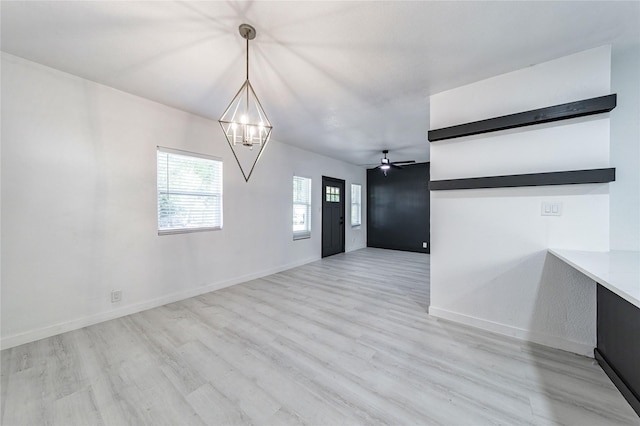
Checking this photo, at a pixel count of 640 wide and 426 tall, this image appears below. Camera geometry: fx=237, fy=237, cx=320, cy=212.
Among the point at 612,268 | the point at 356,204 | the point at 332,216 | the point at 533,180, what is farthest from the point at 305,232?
the point at 612,268

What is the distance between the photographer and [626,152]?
81.8 inches

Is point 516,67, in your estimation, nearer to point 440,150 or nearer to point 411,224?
point 440,150

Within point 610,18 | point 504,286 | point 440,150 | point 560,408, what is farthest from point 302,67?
point 560,408

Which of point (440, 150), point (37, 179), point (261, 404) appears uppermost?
point (440, 150)

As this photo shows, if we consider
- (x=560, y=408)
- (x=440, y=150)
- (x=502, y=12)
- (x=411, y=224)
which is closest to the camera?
(x=560, y=408)

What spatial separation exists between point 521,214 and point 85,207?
4518 mm

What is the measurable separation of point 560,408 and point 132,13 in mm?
3885

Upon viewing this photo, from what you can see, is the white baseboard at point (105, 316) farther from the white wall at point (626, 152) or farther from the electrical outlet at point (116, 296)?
the white wall at point (626, 152)

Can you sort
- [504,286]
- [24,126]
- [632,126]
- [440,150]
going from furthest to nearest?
[440,150]
[504,286]
[24,126]
[632,126]

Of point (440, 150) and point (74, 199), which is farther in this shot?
point (440, 150)

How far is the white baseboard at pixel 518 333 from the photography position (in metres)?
2.07

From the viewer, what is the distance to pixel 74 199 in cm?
250

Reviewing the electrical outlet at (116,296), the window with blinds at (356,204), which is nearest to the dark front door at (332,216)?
the window with blinds at (356,204)

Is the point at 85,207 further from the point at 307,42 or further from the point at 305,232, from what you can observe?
the point at 305,232
